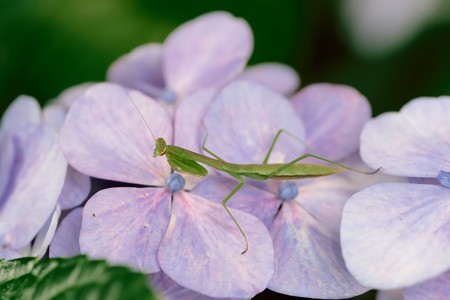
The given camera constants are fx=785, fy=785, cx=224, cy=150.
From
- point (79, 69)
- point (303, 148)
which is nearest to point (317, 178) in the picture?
point (303, 148)

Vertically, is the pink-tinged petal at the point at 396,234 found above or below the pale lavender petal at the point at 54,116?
above

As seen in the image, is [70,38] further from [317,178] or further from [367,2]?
[367,2]

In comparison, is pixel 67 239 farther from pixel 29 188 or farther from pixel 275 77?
pixel 275 77

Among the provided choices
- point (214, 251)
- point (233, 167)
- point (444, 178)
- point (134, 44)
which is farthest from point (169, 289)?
point (134, 44)

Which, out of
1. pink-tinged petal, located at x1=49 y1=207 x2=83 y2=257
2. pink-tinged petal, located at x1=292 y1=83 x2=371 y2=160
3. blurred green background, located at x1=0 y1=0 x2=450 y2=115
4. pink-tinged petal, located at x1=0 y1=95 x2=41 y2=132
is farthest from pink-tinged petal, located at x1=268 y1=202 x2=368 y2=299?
blurred green background, located at x1=0 y1=0 x2=450 y2=115

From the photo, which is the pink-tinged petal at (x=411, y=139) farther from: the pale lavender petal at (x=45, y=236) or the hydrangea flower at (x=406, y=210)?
the pale lavender petal at (x=45, y=236)

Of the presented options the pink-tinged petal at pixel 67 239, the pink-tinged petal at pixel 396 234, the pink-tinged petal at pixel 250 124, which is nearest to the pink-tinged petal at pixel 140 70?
the pink-tinged petal at pixel 250 124
